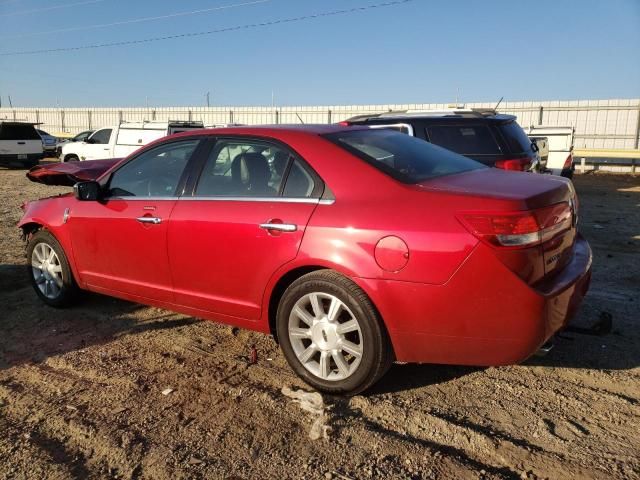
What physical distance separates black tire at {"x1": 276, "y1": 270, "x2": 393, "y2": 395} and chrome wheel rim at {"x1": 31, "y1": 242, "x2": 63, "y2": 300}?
267 cm

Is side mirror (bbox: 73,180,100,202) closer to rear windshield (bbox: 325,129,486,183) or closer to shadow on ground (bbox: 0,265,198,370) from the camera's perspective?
shadow on ground (bbox: 0,265,198,370)

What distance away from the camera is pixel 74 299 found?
5.04 m

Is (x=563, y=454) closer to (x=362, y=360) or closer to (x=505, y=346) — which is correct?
(x=505, y=346)

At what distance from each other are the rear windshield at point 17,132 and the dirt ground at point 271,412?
19240 mm

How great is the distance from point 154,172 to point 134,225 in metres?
0.47

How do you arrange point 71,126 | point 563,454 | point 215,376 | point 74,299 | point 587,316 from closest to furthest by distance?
point 563,454
point 215,376
point 587,316
point 74,299
point 71,126

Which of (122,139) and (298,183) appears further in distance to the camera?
(122,139)

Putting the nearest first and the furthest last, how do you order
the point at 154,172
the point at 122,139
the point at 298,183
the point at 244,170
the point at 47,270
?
the point at 298,183, the point at 244,170, the point at 154,172, the point at 47,270, the point at 122,139

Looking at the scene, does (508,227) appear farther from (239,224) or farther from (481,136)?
(481,136)

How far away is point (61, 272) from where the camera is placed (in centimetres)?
494

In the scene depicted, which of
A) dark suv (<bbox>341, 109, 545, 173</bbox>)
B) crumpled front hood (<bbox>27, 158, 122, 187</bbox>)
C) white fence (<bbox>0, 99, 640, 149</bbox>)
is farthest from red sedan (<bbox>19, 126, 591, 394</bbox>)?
white fence (<bbox>0, 99, 640, 149</bbox>)

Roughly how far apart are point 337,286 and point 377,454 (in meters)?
0.92

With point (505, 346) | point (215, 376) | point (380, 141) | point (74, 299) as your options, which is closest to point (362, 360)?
point (505, 346)

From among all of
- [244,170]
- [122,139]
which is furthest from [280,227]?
[122,139]
